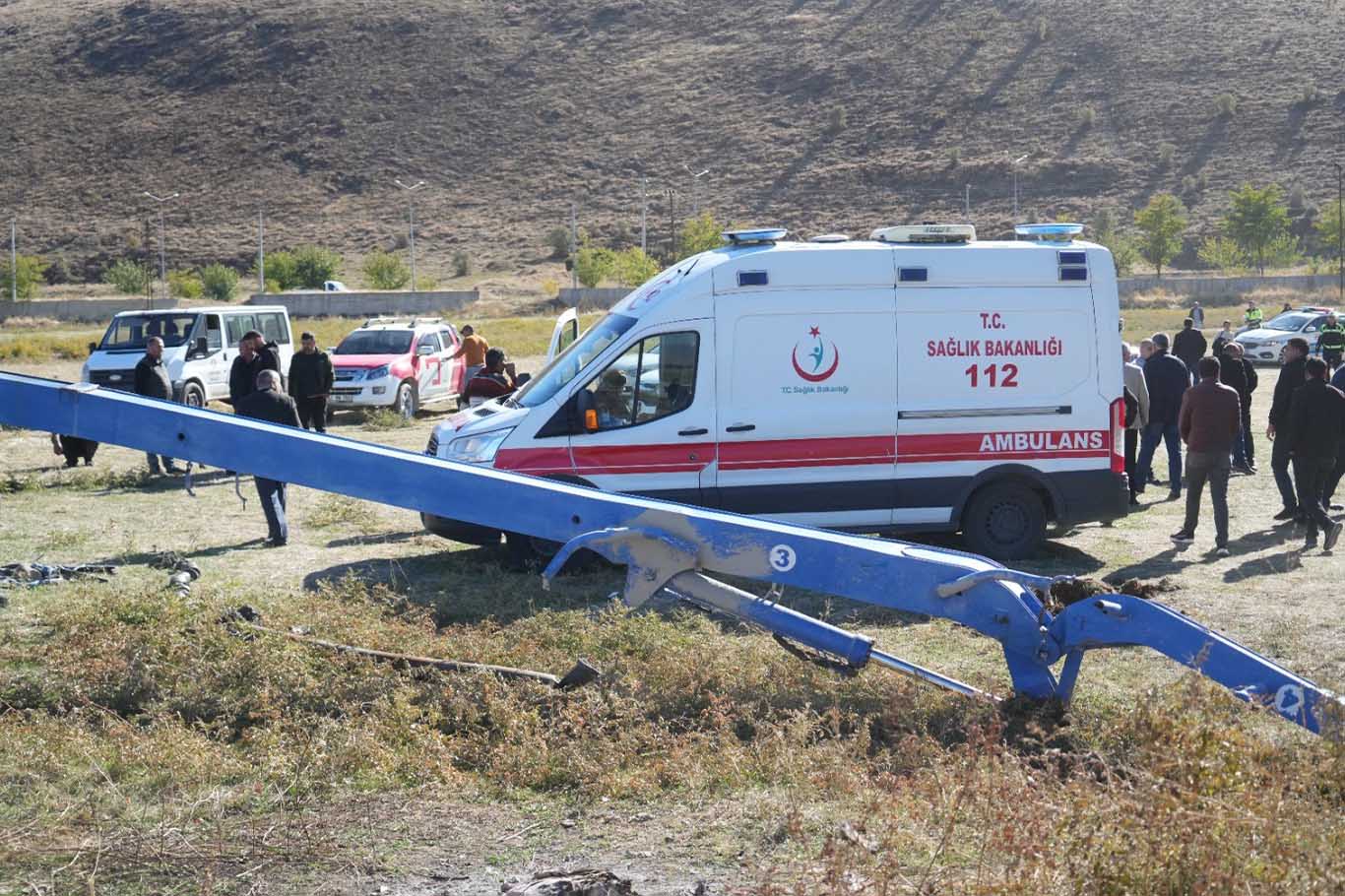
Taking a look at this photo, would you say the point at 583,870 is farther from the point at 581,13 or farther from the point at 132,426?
the point at 581,13

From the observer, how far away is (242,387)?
14945 millimetres

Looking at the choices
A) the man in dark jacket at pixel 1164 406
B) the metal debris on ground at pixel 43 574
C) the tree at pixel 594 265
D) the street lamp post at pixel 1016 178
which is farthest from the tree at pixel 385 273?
the metal debris on ground at pixel 43 574

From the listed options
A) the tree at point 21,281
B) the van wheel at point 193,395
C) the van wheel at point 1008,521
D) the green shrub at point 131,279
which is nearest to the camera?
the van wheel at point 1008,521

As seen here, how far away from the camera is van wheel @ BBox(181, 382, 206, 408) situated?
20998 mm

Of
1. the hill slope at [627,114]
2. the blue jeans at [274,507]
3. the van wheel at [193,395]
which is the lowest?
the blue jeans at [274,507]

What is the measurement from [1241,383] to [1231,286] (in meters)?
55.0

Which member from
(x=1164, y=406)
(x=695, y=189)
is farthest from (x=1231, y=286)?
(x=1164, y=406)

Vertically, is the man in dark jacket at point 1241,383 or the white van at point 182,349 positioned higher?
the white van at point 182,349

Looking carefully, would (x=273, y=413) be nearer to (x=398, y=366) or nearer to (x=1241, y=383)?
(x=1241, y=383)

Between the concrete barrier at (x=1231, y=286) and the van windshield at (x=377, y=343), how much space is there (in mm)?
47873

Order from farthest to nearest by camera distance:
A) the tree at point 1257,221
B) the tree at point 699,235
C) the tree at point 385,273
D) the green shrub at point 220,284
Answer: the tree at point 385,273
the green shrub at point 220,284
the tree at point 1257,221
the tree at point 699,235

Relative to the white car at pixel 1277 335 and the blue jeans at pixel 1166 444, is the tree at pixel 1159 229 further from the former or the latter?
the blue jeans at pixel 1166 444

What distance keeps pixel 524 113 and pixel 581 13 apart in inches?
697

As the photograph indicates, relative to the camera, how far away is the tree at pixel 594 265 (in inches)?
2667
